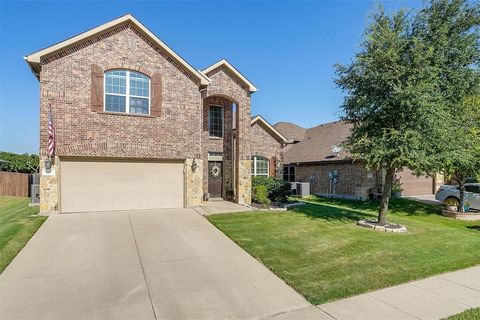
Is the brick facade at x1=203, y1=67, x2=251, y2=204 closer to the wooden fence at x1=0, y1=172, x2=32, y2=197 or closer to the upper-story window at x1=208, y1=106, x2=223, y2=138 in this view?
the upper-story window at x1=208, y1=106, x2=223, y2=138

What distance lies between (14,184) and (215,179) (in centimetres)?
1531

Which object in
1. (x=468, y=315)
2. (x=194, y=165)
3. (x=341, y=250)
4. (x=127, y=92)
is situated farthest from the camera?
(x=194, y=165)

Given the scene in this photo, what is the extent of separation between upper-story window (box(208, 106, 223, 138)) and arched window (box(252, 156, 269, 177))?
3.91m

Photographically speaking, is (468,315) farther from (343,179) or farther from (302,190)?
(302,190)

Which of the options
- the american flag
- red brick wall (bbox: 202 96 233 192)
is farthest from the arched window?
the american flag

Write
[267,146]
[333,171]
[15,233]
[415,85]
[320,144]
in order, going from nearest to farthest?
[15,233], [415,85], [267,146], [333,171], [320,144]

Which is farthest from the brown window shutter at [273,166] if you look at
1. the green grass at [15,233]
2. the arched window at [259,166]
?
the green grass at [15,233]

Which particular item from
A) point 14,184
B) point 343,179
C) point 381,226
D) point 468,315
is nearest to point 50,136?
point 381,226

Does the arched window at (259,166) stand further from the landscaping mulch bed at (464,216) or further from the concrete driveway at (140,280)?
the concrete driveway at (140,280)

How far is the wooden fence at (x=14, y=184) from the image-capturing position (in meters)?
21.9

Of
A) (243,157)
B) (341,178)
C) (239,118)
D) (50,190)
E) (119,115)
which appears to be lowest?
(50,190)

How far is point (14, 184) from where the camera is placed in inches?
869

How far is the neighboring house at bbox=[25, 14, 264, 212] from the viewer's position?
38.6 ft

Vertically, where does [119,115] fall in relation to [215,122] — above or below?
below
